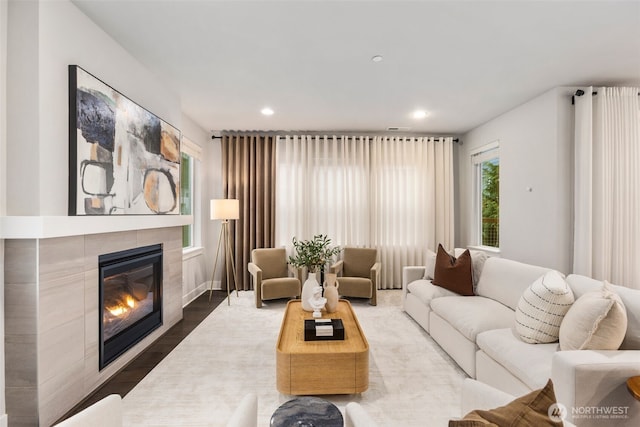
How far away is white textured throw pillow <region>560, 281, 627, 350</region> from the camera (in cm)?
175

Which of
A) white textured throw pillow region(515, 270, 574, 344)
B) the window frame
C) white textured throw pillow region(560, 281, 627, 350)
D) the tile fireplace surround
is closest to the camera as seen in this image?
white textured throw pillow region(560, 281, 627, 350)

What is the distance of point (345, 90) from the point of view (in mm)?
3639

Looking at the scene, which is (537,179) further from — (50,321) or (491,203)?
(50,321)

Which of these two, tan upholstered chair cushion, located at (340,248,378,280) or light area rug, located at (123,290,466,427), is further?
tan upholstered chair cushion, located at (340,248,378,280)

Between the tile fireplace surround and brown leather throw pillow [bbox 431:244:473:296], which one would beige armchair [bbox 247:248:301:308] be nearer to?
brown leather throw pillow [bbox 431:244:473:296]

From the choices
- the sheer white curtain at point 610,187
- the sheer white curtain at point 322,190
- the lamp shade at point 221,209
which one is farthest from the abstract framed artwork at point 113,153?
the sheer white curtain at point 610,187

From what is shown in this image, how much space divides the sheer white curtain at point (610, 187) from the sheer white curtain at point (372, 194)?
87.6 inches

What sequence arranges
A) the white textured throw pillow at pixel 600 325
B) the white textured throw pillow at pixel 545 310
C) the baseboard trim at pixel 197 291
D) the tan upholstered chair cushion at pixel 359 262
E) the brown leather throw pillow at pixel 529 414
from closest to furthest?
the brown leather throw pillow at pixel 529 414 < the white textured throw pillow at pixel 600 325 < the white textured throw pillow at pixel 545 310 < the baseboard trim at pixel 197 291 < the tan upholstered chair cushion at pixel 359 262

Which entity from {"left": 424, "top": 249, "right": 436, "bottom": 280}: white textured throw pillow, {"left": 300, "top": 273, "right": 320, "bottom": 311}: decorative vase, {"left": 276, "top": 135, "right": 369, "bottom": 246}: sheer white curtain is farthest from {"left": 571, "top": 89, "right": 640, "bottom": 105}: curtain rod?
{"left": 300, "top": 273, "right": 320, "bottom": 311}: decorative vase

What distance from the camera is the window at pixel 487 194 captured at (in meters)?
4.95

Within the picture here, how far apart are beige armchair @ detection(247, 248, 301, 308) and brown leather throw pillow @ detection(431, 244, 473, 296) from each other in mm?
1984

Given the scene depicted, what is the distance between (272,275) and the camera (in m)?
4.96

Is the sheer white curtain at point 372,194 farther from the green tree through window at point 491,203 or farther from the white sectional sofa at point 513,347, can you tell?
the white sectional sofa at point 513,347

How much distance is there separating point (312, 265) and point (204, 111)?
252 cm
